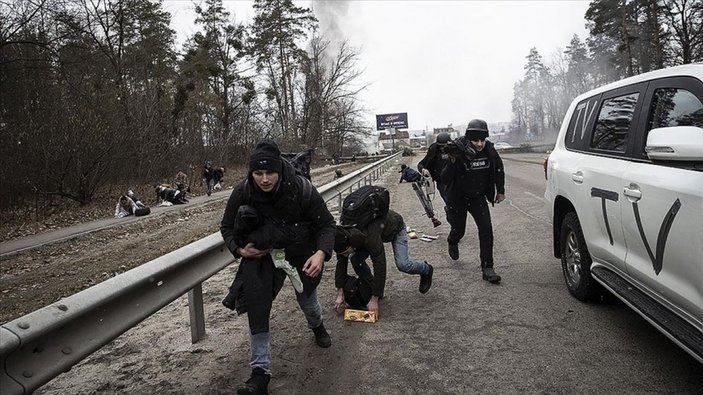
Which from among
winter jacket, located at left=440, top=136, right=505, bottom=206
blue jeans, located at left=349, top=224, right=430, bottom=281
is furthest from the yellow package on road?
winter jacket, located at left=440, top=136, right=505, bottom=206

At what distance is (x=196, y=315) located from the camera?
11.7 ft

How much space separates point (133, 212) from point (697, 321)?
13.4 m

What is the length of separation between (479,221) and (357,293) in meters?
1.73

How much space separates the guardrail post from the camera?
3.50 meters

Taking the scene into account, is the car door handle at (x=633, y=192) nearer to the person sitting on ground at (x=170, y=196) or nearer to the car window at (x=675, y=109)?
the car window at (x=675, y=109)

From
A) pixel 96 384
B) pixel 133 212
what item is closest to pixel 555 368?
pixel 96 384

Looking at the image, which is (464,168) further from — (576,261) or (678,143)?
(678,143)

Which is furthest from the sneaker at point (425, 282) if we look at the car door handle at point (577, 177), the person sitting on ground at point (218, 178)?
the person sitting on ground at point (218, 178)

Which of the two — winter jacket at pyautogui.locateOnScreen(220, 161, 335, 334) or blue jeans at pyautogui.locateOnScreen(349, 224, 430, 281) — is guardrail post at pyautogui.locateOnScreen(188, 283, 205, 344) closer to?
winter jacket at pyautogui.locateOnScreen(220, 161, 335, 334)

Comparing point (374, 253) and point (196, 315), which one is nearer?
point (196, 315)

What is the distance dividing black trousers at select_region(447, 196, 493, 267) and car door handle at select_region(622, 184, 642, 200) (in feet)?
6.76

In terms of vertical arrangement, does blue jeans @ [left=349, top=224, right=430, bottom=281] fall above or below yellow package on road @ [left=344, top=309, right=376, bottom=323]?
above

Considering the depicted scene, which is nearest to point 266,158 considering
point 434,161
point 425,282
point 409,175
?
point 425,282

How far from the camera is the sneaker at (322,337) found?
348 centimetres
